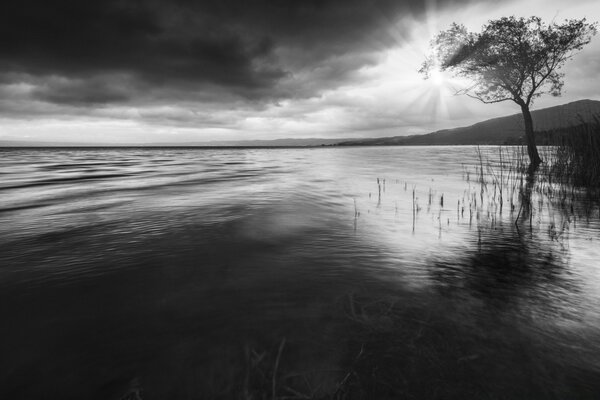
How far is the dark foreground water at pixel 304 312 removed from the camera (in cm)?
261

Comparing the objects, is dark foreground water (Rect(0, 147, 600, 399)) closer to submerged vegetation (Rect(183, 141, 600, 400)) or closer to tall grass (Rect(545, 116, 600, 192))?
submerged vegetation (Rect(183, 141, 600, 400))

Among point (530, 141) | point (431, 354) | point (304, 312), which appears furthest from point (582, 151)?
point (304, 312)

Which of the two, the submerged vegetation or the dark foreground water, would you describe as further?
the dark foreground water

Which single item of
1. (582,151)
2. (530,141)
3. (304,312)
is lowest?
(304,312)

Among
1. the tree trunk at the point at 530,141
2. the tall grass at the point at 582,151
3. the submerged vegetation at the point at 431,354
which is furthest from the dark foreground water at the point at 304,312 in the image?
the tree trunk at the point at 530,141

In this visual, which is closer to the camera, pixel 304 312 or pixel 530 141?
pixel 304 312

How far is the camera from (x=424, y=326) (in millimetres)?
3328

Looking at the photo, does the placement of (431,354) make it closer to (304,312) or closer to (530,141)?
(304,312)

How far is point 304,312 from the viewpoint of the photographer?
12.1ft

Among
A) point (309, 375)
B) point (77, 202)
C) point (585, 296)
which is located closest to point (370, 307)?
point (309, 375)

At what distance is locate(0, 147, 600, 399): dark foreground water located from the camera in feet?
8.55

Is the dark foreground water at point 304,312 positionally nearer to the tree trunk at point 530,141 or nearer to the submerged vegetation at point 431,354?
the submerged vegetation at point 431,354

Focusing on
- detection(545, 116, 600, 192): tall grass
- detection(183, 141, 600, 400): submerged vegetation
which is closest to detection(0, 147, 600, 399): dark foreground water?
detection(183, 141, 600, 400): submerged vegetation

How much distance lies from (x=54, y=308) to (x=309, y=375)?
365 cm
